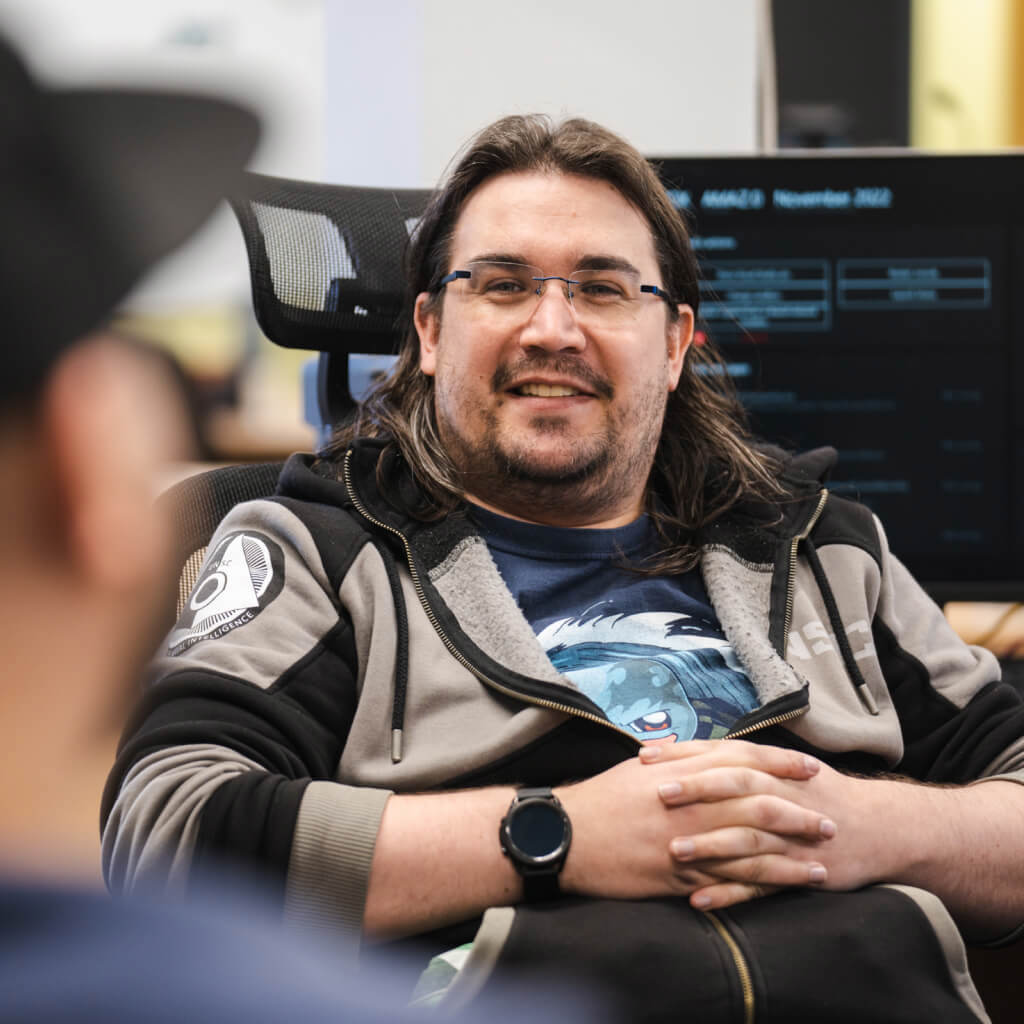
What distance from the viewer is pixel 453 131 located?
3.10 meters

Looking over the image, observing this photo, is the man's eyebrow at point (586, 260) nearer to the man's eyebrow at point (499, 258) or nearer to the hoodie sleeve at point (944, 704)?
the man's eyebrow at point (499, 258)

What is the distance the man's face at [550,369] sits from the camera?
1539 mm

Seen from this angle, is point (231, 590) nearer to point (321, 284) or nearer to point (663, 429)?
point (321, 284)

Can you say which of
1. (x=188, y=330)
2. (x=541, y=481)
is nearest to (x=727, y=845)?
(x=541, y=481)

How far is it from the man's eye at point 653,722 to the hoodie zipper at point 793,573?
7.1 inches

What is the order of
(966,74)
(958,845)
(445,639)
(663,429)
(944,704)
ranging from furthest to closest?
(966,74) < (663,429) < (944,704) < (445,639) < (958,845)

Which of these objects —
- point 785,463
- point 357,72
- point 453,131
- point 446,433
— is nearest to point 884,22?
point 453,131

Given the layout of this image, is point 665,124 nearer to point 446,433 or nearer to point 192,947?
point 446,433

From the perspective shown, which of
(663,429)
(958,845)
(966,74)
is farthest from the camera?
(966,74)

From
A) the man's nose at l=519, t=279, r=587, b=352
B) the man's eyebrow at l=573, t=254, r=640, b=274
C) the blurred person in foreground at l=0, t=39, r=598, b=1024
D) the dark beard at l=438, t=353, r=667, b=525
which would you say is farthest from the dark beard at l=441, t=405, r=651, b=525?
the blurred person in foreground at l=0, t=39, r=598, b=1024

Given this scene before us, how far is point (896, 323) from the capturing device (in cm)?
231

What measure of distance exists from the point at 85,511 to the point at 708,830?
0.92 metres

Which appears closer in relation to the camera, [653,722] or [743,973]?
[743,973]

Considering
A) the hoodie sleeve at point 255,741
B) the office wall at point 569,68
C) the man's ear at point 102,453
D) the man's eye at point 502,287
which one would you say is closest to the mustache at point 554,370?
the man's eye at point 502,287
